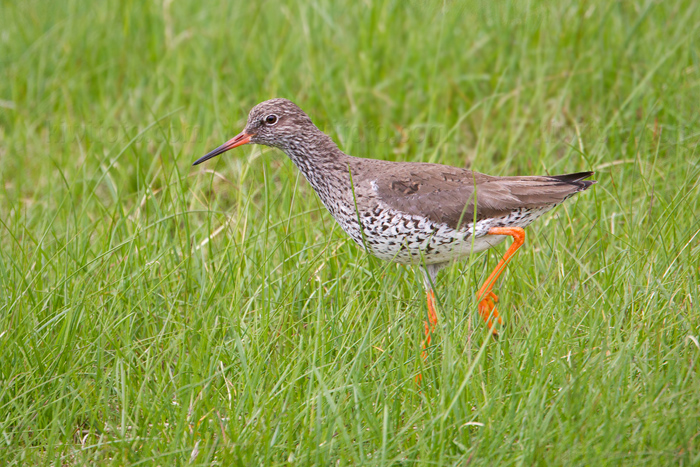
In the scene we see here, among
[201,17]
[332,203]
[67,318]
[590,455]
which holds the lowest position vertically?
[590,455]

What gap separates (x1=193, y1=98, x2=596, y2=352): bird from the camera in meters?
4.58

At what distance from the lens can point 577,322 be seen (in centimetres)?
429

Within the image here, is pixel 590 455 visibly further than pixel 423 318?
No

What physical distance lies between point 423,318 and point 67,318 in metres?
2.03

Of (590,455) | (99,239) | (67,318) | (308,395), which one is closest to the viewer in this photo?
(590,455)

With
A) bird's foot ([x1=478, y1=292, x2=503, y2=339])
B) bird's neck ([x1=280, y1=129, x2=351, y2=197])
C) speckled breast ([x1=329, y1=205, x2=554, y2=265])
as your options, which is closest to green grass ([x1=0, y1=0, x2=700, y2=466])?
bird's foot ([x1=478, y1=292, x2=503, y2=339])

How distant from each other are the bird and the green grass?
9.0 inches

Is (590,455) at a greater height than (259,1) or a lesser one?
lesser

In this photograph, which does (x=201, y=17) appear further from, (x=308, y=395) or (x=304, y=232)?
(x=308, y=395)

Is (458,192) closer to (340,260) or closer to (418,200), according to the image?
(418,200)

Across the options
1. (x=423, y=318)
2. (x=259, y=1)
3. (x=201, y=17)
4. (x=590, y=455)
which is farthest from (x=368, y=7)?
(x=590, y=455)

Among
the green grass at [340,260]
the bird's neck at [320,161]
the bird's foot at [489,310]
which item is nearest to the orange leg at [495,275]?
the bird's foot at [489,310]

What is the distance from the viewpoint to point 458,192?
4.76 meters

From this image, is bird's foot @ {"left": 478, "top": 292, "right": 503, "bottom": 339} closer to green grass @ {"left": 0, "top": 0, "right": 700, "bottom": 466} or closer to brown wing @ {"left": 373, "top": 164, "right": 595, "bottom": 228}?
green grass @ {"left": 0, "top": 0, "right": 700, "bottom": 466}
